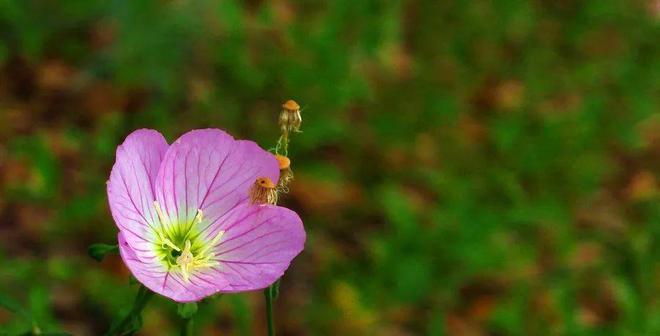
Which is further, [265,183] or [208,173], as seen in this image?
[208,173]

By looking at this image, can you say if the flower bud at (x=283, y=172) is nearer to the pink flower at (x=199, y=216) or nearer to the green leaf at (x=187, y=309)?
the pink flower at (x=199, y=216)

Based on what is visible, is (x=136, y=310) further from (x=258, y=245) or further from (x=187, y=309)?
(x=258, y=245)

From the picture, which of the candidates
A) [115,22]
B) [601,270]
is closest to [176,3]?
[115,22]

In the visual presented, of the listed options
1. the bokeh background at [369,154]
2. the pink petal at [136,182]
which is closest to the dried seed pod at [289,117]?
the pink petal at [136,182]

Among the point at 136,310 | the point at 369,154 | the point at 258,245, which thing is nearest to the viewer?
the point at 136,310

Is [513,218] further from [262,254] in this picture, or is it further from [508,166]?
[262,254]

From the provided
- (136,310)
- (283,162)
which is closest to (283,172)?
(283,162)

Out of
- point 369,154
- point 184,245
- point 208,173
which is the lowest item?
point 369,154
